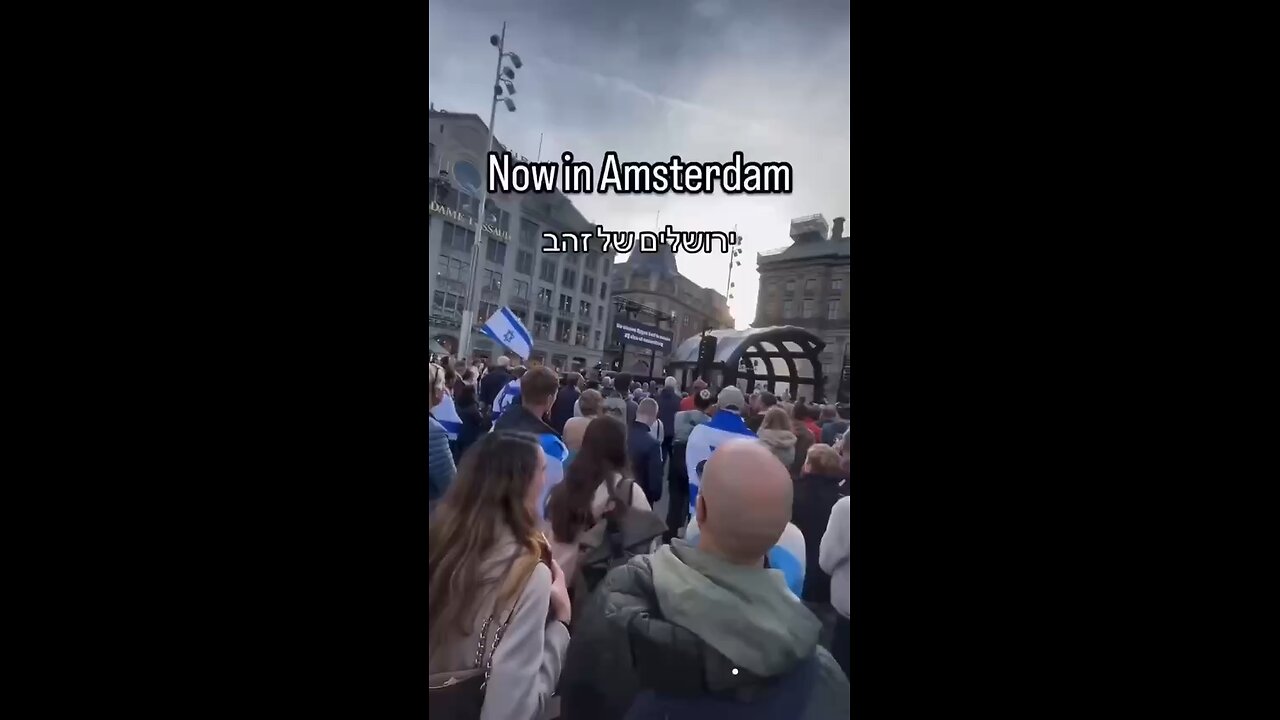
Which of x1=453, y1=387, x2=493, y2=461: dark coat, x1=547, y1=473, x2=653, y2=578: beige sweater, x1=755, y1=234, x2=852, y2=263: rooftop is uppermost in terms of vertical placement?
x1=755, y1=234, x2=852, y2=263: rooftop

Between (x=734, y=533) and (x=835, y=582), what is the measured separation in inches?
15.4

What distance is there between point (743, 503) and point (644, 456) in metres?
0.41

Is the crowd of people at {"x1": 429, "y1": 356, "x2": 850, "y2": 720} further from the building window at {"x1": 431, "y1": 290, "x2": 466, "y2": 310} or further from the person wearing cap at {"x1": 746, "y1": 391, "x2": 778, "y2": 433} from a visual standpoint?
the building window at {"x1": 431, "y1": 290, "x2": 466, "y2": 310}

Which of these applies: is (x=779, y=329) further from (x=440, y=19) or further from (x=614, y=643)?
(x=440, y=19)

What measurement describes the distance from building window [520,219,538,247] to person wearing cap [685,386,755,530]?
846 mm

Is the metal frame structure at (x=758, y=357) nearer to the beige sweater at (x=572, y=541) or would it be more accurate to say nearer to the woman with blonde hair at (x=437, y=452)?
the beige sweater at (x=572, y=541)

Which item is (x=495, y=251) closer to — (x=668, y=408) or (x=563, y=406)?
(x=563, y=406)

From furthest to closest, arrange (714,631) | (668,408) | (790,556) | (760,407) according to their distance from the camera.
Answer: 1. (668,408)
2. (760,407)
3. (790,556)
4. (714,631)

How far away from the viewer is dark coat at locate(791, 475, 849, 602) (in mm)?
1652

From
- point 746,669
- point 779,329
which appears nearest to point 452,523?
point 746,669

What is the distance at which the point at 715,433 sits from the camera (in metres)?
1.82

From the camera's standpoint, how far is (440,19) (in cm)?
175

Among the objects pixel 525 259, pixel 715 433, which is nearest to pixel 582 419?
pixel 715 433

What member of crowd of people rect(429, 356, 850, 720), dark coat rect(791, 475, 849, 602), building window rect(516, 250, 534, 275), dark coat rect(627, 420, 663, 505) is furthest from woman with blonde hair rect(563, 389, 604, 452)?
dark coat rect(791, 475, 849, 602)
